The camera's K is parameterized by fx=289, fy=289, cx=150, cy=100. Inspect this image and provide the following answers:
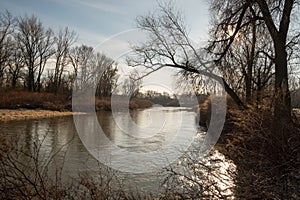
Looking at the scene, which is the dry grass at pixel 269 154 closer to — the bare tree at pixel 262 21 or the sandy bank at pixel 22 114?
the bare tree at pixel 262 21

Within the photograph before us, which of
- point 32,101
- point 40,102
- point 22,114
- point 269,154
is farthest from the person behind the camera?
point 40,102

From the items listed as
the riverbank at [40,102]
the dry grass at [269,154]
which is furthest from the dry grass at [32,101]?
the dry grass at [269,154]

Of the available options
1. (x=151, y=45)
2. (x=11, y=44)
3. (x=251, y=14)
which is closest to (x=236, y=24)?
(x=251, y=14)

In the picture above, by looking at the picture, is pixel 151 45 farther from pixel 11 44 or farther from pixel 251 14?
pixel 11 44

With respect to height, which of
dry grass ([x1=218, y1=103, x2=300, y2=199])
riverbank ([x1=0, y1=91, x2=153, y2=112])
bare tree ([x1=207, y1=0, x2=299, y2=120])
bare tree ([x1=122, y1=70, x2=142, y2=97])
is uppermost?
bare tree ([x1=207, y1=0, x2=299, y2=120])

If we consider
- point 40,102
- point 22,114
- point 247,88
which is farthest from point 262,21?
point 40,102

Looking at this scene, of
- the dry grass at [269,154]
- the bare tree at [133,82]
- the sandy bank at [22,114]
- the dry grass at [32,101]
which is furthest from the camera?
the dry grass at [32,101]

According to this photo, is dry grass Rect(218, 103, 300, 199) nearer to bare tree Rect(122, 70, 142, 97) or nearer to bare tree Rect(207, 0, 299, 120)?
bare tree Rect(207, 0, 299, 120)

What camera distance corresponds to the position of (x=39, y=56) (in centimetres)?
3353

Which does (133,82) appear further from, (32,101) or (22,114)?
(32,101)

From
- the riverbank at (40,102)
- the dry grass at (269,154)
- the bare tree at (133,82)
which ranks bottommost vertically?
the dry grass at (269,154)

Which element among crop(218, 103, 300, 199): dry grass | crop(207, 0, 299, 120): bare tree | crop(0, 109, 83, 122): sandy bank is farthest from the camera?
crop(0, 109, 83, 122): sandy bank

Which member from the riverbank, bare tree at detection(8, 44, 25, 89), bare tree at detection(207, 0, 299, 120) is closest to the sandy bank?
the riverbank

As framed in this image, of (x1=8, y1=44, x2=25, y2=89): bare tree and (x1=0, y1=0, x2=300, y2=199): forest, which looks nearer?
(x1=0, y1=0, x2=300, y2=199): forest
